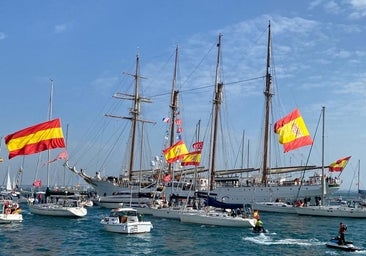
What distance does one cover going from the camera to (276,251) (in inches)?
1614

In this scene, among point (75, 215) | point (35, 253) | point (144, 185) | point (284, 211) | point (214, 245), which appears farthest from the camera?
point (144, 185)

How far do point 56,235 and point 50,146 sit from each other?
1145 centimetres

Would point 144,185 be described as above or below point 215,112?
below

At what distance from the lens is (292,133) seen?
7238cm

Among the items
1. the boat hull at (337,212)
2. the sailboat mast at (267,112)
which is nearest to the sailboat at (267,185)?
the sailboat mast at (267,112)

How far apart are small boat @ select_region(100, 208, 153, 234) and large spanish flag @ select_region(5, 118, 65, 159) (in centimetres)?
1099

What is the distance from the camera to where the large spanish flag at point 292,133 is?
237 ft

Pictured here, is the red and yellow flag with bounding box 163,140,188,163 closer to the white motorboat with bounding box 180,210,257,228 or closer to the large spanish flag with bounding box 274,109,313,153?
the white motorboat with bounding box 180,210,257,228

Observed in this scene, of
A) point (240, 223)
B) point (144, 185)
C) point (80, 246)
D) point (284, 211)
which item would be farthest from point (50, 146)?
point (144, 185)

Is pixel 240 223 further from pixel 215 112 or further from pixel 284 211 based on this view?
pixel 215 112

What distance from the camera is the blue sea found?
132ft

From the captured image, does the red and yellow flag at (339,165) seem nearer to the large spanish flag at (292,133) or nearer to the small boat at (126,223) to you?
the large spanish flag at (292,133)

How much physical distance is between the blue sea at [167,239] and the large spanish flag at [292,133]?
41.7 feet

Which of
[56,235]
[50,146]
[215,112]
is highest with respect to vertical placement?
[215,112]
